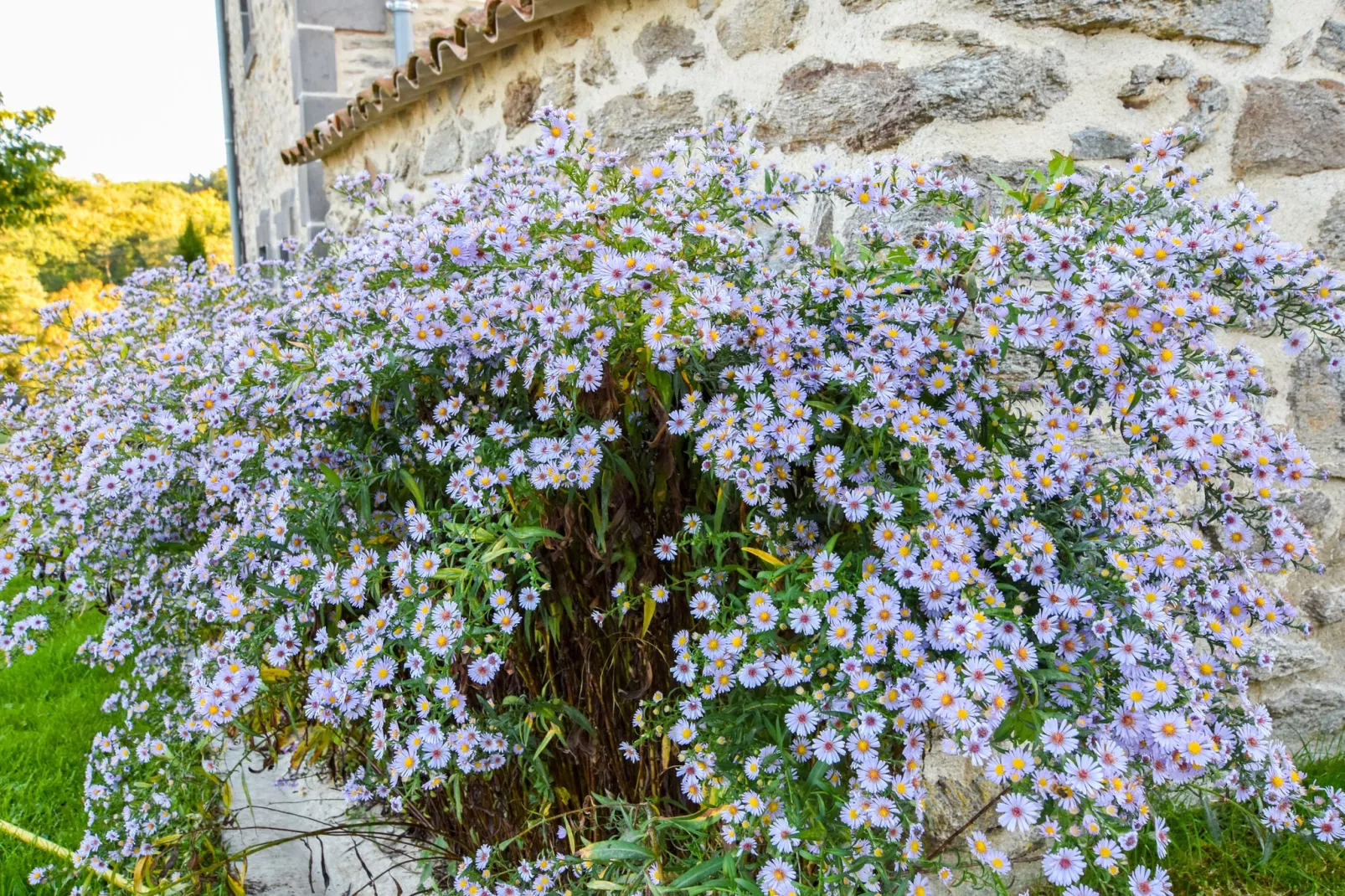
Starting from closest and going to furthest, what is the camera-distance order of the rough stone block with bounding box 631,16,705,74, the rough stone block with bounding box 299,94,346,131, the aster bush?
the aster bush < the rough stone block with bounding box 631,16,705,74 < the rough stone block with bounding box 299,94,346,131

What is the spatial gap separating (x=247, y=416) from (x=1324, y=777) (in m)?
2.53

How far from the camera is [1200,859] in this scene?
6.06ft

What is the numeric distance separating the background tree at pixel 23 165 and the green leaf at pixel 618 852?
1753cm

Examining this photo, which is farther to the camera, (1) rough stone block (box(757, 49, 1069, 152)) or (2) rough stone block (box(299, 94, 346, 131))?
(2) rough stone block (box(299, 94, 346, 131))

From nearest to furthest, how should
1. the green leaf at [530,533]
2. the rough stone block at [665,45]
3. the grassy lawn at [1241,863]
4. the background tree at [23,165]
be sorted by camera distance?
the green leaf at [530,533]
the grassy lawn at [1241,863]
the rough stone block at [665,45]
the background tree at [23,165]

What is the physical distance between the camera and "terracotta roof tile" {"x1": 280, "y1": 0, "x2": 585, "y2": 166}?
305 cm

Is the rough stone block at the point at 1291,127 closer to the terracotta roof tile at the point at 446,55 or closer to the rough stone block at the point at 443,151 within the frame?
the terracotta roof tile at the point at 446,55

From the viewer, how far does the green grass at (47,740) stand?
238 cm

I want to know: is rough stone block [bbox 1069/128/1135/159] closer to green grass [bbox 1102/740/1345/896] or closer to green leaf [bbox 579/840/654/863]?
green grass [bbox 1102/740/1345/896]

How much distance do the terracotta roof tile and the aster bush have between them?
4.60 feet

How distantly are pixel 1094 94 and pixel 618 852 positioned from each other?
1.81 meters

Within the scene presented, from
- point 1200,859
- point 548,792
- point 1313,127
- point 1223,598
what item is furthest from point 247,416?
point 1313,127

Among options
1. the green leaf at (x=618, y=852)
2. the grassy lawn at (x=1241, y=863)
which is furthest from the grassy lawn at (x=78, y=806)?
the green leaf at (x=618, y=852)

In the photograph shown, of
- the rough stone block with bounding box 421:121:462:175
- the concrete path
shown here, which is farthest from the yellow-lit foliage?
the concrete path
